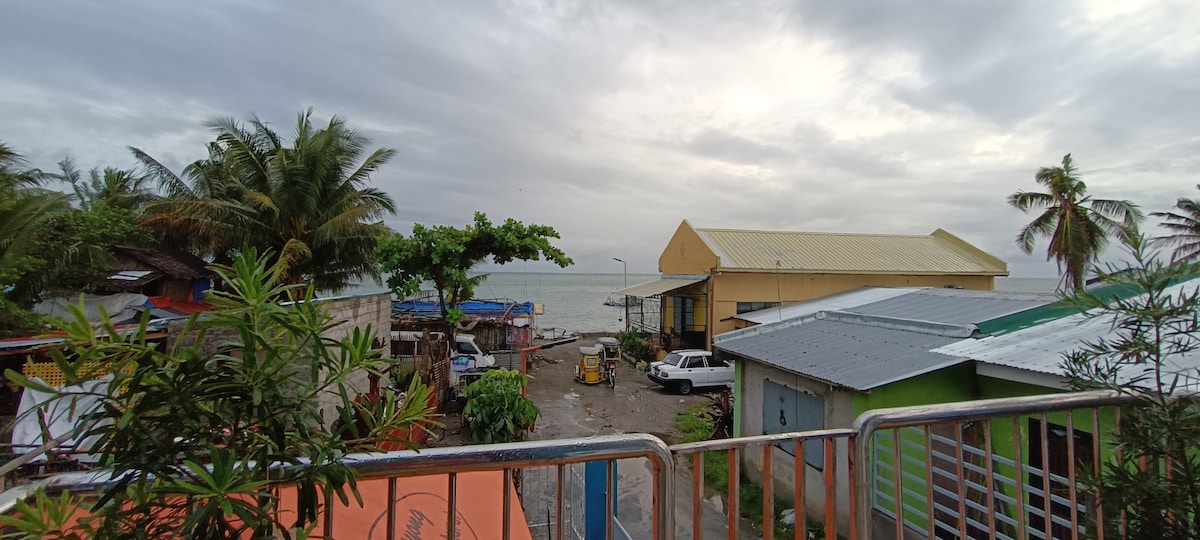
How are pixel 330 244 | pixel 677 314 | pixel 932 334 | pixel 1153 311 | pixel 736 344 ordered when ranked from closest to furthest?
1. pixel 1153 311
2. pixel 932 334
3. pixel 736 344
4. pixel 330 244
5. pixel 677 314

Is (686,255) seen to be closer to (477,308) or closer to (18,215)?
(477,308)

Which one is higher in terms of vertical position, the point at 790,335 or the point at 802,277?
the point at 802,277

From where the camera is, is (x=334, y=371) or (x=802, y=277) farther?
(x=802, y=277)

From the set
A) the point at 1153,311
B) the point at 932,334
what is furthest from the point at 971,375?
the point at 1153,311

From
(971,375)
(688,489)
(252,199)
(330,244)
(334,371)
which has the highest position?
(252,199)

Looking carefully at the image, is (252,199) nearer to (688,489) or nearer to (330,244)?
(330,244)

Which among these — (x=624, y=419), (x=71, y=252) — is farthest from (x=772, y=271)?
(x=71, y=252)

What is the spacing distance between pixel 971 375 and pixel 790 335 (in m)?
3.31

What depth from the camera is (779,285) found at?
63.9 feet

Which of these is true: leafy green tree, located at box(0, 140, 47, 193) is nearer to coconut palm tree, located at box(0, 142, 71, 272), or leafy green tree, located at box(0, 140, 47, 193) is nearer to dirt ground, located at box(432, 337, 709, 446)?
coconut palm tree, located at box(0, 142, 71, 272)

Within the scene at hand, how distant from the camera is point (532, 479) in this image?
30.3ft

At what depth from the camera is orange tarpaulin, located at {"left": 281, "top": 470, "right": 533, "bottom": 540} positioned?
→ 2551mm

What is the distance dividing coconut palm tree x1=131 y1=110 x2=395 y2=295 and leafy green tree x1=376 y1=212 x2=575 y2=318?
2159 mm

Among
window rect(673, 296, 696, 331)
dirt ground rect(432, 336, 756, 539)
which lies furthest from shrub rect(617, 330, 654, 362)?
window rect(673, 296, 696, 331)
